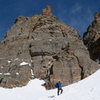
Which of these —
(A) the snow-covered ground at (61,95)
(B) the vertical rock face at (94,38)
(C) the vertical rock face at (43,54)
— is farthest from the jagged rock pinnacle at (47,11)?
(A) the snow-covered ground at (61,95)

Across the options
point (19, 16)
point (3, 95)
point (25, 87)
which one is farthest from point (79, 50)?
point (19, 16)

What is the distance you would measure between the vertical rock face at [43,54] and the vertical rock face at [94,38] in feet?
37.0

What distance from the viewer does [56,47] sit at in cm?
5044

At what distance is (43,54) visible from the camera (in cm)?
4922

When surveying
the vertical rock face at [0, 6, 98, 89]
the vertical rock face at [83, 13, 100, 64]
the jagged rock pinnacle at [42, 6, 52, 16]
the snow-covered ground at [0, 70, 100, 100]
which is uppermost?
the jagged rock pinnacle at [42, 6, 52, 16]

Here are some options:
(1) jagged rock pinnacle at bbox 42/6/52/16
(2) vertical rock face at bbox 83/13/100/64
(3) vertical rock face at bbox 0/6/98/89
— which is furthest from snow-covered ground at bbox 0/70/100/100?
(2) vertical rock face at bbox 83/13/100/64

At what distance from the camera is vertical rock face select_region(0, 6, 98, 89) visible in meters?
42.4

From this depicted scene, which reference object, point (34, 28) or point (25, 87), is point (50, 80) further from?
point (34, 28)

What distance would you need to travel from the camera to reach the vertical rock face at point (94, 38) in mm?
66900

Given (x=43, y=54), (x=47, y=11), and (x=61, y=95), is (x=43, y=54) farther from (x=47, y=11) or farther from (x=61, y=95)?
(x=61, y=95)

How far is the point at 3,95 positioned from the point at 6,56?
14.1 metres

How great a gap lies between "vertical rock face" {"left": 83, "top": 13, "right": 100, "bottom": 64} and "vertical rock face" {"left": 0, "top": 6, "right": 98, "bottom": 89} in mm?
11277

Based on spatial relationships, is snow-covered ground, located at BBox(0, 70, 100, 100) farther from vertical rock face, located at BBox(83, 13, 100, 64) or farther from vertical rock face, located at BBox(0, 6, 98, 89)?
vertical rock face, located at BBox(83, 13, 100, 64)

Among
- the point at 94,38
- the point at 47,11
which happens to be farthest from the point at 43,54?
the point at 94,38
